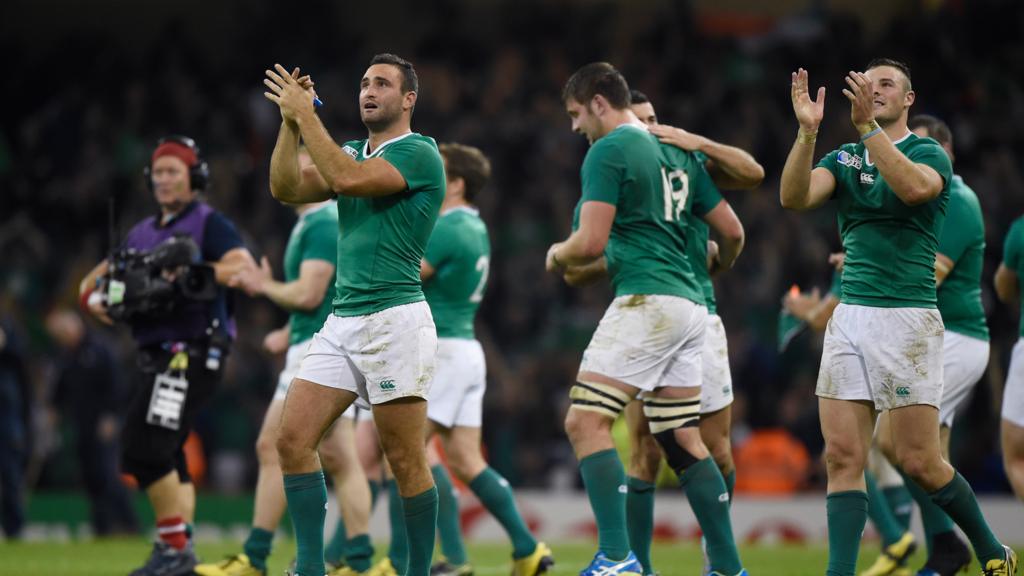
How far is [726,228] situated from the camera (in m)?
7.81

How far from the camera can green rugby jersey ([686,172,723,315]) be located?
304 inches

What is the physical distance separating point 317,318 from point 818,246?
35.8 ft

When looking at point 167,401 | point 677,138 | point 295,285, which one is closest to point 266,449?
point 167,401

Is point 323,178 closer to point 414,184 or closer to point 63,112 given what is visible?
point 414,184

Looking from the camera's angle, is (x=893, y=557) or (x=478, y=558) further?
(x=478, y=558)

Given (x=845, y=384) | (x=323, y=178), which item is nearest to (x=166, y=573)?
(x=323, y=178)

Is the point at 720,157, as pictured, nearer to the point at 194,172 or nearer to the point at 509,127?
the point at 194,172

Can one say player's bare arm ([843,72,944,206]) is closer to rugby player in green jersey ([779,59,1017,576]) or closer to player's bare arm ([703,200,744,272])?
rugby player in green jersey ([779,59,1017,576])

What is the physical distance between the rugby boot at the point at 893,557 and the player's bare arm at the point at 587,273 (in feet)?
10.4

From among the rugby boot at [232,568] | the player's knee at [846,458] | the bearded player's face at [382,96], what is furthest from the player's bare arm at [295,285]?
the player's knee at [846,458]

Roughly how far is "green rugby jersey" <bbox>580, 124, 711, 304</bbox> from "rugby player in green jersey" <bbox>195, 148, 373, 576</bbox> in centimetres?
228

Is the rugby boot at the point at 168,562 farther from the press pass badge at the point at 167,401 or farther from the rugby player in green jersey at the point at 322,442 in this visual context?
the press pass badge at the point at 167,401

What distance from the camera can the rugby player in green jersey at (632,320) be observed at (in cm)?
715

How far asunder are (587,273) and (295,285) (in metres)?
2.09
